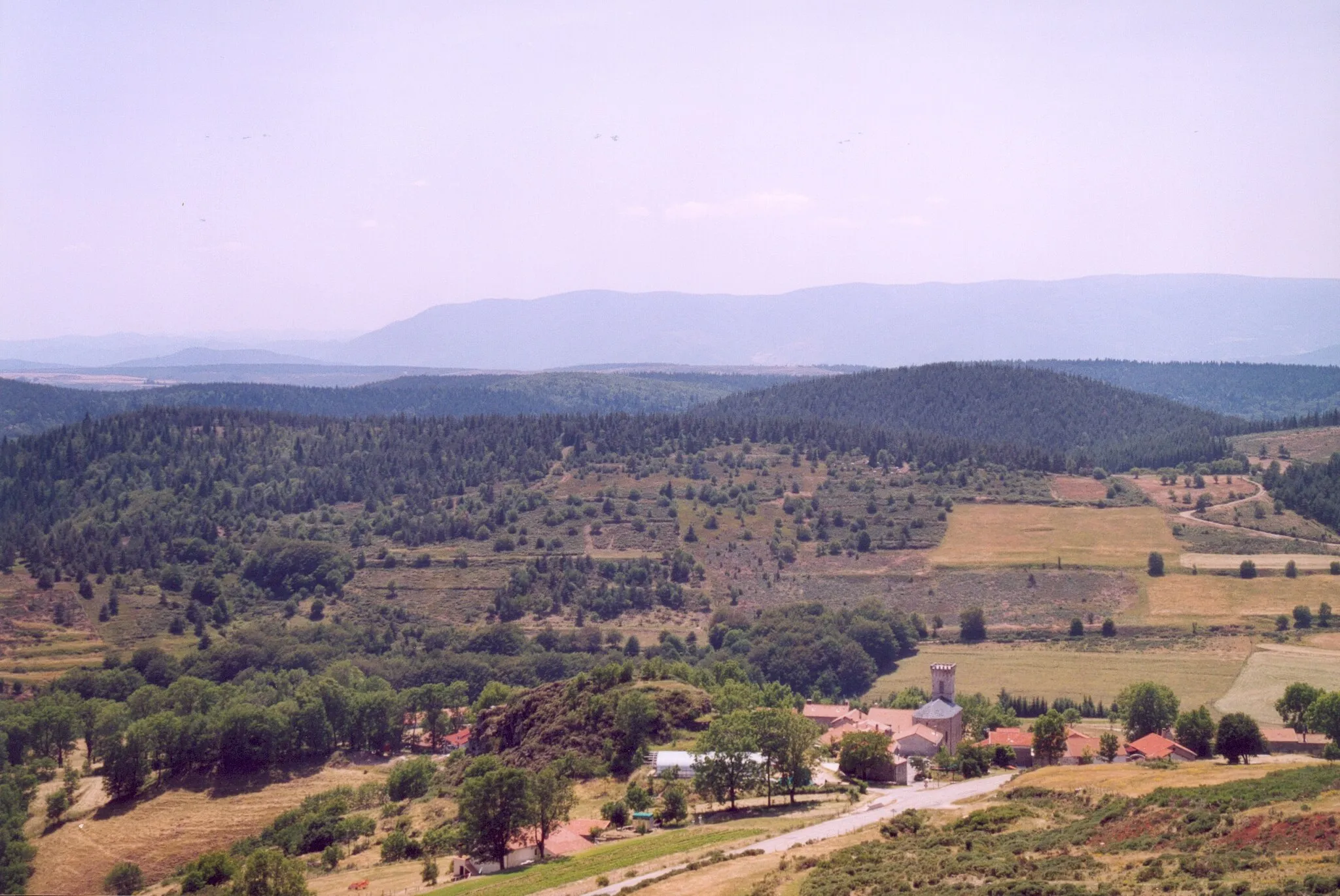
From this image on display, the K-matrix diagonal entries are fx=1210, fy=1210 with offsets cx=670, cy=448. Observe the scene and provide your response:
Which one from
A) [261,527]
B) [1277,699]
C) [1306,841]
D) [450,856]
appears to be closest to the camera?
[1306,841]

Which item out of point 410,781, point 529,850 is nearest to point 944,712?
point 410,781

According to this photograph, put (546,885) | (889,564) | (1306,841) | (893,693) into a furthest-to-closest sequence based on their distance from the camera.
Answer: (889,564) < (893,693) < (546,885) < (1306,841)

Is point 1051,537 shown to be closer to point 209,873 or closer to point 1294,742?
point 1294,742

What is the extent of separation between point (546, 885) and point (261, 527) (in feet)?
447

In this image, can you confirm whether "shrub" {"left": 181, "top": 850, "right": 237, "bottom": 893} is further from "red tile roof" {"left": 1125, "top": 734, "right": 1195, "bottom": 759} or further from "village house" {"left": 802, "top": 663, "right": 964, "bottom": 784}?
"red tile roof" {"left": 1125, "top": 734, "right": 1195, "bottom": 759}

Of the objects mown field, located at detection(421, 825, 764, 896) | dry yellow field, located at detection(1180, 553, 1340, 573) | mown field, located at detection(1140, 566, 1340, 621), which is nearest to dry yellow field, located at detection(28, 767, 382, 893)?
mown field, located at detection(421, 825, 764, 896)

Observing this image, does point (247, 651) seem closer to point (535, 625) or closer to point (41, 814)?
point (535, 625)

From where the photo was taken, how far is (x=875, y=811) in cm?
6066

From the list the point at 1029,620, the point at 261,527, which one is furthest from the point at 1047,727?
the point at 261,527

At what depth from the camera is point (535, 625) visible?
474ft

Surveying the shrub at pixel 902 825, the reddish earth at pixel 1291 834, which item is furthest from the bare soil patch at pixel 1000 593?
the reddish earth at pixel 1291 834

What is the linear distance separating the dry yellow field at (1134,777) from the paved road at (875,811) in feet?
11.1

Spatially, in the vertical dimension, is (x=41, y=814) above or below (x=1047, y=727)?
below

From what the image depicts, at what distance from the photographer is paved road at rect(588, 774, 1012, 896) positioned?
51.0 metres
